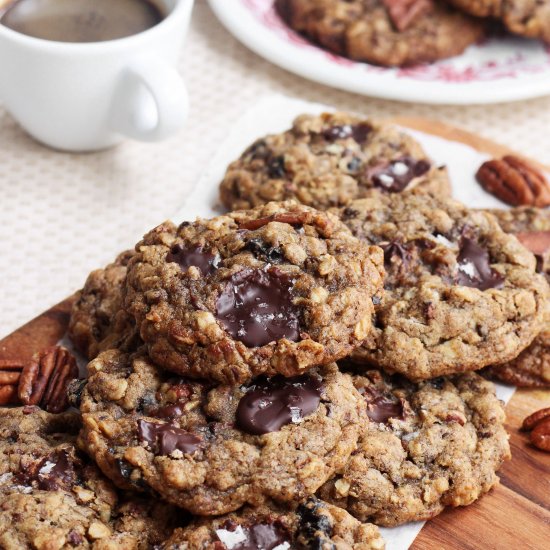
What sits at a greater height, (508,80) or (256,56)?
(508,80)

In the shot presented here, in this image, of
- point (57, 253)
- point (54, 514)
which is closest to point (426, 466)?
point (54, 514)

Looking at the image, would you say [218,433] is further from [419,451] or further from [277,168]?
[277,168]

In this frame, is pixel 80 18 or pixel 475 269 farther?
pixel 80 18

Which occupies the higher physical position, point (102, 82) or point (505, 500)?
point (102, 82)

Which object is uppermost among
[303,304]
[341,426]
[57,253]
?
[303,304]

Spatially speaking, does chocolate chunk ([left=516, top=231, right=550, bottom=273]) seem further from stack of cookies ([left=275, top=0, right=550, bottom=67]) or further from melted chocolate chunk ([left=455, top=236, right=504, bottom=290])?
stack of cookies ([left=275, top=0, right=550, bottom=67])

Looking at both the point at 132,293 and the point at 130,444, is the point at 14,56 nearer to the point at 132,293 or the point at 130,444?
the point at 132,293

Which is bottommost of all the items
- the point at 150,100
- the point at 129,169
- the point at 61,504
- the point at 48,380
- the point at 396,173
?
the point at 129,169

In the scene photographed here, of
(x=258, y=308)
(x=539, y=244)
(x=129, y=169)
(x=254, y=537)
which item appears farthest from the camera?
(x=129, y=169)

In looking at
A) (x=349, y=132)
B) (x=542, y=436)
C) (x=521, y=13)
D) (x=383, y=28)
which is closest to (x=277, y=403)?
(x=542, y=436)
